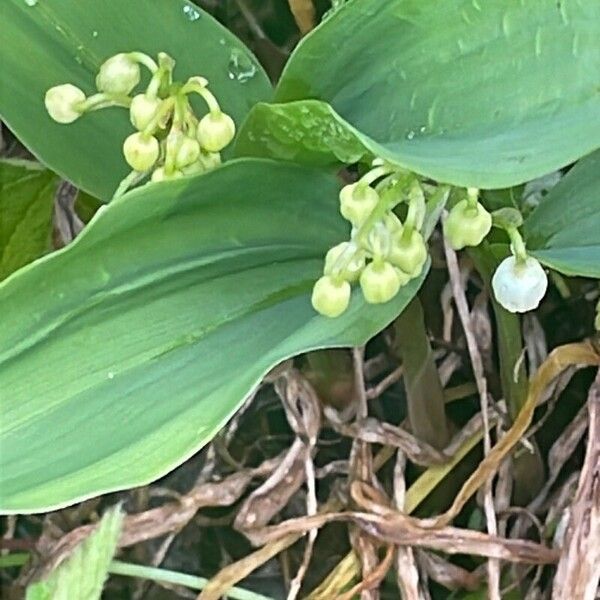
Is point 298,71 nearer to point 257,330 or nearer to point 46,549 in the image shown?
point 257,330

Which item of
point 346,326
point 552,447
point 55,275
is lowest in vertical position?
point 552,447

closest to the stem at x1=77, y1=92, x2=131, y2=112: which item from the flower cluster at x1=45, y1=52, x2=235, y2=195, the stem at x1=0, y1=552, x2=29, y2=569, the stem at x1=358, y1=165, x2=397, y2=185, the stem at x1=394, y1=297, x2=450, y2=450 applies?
the flower cluster at x1=45, y1=52, x2=235, y2=195

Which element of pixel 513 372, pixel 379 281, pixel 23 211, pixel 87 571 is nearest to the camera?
pixel 379 281

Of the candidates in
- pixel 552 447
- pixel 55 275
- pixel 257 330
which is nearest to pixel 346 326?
pixel 257 330

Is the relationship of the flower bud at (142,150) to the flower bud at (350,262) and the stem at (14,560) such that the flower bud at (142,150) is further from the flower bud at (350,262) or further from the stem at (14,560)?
the stem at (14,560)

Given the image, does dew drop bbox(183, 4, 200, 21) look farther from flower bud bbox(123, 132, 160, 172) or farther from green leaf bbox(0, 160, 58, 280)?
green leaf bbox(0, 160, 58, 280)

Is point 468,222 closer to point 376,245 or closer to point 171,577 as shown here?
point 376,245

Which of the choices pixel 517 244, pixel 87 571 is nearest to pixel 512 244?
pixel 517 244
